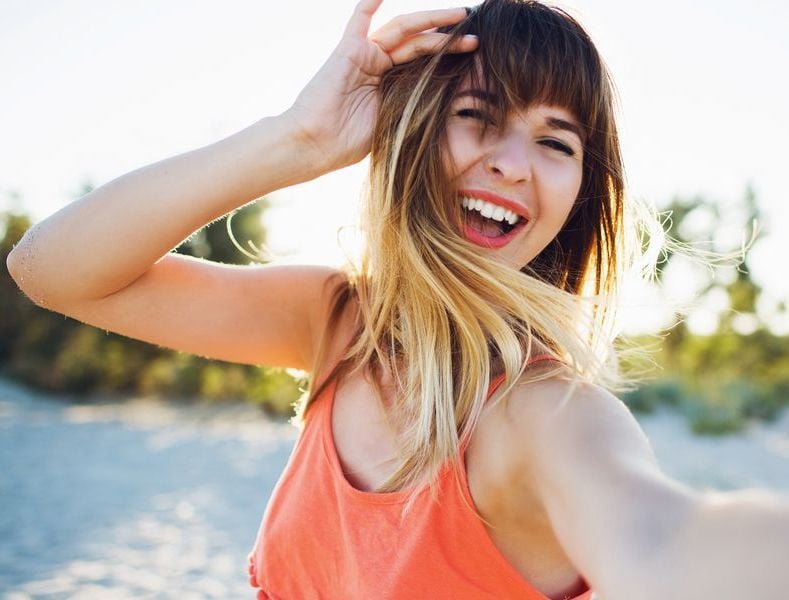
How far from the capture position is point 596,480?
38.5 inches

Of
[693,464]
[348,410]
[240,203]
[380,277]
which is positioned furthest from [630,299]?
[693,464]

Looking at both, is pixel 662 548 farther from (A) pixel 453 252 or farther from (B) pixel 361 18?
(B) pixel 361 18

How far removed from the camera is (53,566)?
18.5 ft

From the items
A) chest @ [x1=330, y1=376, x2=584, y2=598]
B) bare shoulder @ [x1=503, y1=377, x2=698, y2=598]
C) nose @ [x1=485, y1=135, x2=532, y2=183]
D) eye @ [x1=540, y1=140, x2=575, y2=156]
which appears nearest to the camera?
bare shoulder @ [x1=503, y1=377, x2=698, y2=598]

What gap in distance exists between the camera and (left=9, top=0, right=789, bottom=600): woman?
130 cm

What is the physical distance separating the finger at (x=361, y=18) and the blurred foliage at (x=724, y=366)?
11655 millimetres

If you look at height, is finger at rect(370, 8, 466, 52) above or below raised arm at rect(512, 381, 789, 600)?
above

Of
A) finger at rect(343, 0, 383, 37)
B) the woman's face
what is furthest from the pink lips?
finger at rect(343, 0, 383, 37)

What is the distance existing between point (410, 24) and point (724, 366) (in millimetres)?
16997

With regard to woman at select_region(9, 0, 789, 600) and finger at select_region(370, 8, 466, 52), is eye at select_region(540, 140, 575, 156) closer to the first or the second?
woman at select_region(9, 0, 789, 600)

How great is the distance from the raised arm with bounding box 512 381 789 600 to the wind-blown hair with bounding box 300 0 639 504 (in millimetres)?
292

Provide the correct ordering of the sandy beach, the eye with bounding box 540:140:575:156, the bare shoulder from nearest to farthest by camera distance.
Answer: the bare shoulder
the eye with bounding box 540:140:575:156
the sandy beach

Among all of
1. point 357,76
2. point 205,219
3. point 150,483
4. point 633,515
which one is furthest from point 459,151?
point 150,483

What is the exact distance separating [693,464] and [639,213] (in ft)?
30.4
